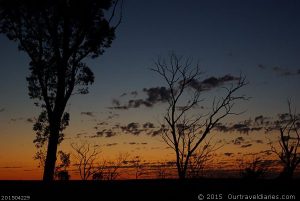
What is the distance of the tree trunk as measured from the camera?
779 inches

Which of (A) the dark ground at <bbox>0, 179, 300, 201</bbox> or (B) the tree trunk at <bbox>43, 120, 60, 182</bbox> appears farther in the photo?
(B) the tree trunk at <bbox>43, 120, 60, 182</bbox>

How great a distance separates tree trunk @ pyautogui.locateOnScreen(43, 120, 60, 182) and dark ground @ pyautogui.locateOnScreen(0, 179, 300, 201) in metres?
6.54

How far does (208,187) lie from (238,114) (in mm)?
12185

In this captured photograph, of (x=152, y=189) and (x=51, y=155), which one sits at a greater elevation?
(x=51, y=155)

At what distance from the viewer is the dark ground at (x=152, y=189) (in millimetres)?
12781

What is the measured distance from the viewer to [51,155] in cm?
2023

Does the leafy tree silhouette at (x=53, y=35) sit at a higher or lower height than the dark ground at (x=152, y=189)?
higher

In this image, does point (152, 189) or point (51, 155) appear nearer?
point (152, 189)

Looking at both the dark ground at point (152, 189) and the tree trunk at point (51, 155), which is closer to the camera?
the dark ground at point (152, 189)

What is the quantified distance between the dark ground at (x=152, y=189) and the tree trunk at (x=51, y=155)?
6545 mm

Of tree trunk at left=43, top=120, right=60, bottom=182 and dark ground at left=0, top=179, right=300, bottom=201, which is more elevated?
tree trunk at left=43, top=120, right=60, bottom=182

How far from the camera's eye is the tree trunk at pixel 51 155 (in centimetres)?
1980

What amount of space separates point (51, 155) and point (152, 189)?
884 centimetres

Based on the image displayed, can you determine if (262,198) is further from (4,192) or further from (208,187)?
(4,192)
